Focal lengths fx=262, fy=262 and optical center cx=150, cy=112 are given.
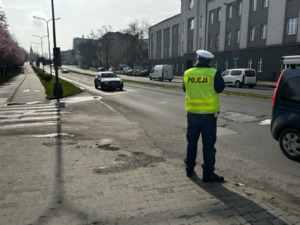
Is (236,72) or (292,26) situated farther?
(292,26)

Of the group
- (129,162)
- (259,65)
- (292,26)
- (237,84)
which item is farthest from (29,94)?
(292,26)

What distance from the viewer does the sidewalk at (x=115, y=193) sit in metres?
2.97

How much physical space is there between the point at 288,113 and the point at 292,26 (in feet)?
94.2

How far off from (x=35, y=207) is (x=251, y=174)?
337cm

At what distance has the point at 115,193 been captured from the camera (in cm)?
357

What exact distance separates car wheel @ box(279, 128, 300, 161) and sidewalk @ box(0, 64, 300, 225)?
6.50ft

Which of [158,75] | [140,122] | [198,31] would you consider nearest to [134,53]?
[198,31]

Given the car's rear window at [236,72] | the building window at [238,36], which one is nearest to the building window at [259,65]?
the building window at [238,36]

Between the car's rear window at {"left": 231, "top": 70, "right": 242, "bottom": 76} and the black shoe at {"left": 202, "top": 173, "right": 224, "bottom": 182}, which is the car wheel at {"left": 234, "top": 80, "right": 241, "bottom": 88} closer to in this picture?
Answer: the car's rear window at {"left": 231, "top": 70, "right": 242, "bottom": 76}

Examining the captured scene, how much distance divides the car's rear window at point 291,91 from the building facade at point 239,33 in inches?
910

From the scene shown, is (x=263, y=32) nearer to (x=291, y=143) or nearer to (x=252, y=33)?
(x=252, y=33)

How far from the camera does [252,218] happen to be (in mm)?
2934

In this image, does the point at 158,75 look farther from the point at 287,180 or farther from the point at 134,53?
the point at 134,53

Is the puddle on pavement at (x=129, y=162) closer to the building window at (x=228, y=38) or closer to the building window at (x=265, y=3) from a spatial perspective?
the building window at (x=265, y=3)
